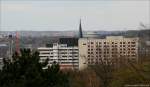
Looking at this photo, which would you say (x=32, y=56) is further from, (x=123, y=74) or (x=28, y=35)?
(x=28, y=35)

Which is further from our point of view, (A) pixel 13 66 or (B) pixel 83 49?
(B) pixel 83 49

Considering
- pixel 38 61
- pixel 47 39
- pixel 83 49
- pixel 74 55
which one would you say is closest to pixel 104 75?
pixel 38 61

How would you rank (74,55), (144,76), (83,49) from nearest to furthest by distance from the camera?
(144,76) → (83,49) → (74,55)

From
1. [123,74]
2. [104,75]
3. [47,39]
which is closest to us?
[123,74]

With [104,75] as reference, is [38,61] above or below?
above

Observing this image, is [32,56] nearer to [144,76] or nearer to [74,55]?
[144,76]

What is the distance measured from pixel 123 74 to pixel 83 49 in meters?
56.3

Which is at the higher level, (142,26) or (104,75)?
(142,26)

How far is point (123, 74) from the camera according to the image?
22.8 meters

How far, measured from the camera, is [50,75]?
1398cm

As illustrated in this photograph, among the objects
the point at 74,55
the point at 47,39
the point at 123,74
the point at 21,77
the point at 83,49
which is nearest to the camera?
the point at 21,77

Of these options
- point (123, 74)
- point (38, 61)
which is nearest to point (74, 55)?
point (123, 74)

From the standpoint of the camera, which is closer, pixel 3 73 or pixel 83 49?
pixel 3 73

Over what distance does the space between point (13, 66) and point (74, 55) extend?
255ft
